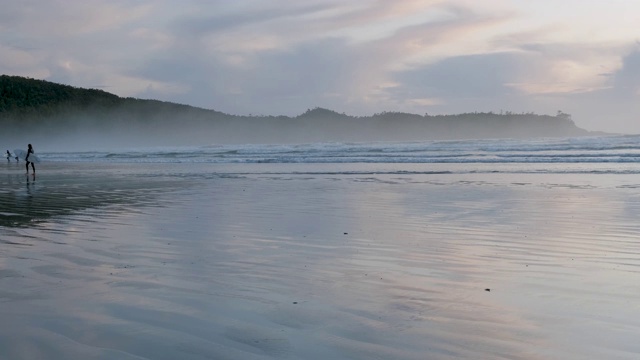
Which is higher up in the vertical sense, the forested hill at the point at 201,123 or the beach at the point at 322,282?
the forested hill at the point at 201,123

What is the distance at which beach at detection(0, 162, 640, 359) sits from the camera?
143 inches

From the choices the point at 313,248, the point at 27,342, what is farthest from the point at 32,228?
the point at 27,342

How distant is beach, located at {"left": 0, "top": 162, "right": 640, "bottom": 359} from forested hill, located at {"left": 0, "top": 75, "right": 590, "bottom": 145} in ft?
269

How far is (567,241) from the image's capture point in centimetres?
724

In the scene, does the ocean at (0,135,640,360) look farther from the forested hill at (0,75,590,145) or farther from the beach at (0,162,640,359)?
the forested hill at (0,75,590,145)

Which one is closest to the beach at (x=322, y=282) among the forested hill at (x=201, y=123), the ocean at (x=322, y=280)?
the ocean at (x=322, y=280)

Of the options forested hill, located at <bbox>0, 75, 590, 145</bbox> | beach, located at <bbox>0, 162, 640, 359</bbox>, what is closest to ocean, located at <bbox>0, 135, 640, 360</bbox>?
beach, located at <bbox>0, 162, 640, 359</bbox>

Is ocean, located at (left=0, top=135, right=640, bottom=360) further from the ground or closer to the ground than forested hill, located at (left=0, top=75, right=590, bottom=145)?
closer to the ground

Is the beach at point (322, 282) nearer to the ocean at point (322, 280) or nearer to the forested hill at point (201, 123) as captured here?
the ocean at point (322, 280)

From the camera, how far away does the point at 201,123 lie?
107125 mm

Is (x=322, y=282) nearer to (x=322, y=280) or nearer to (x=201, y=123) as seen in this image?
(x=322, y=280)

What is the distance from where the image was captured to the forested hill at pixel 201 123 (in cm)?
9325

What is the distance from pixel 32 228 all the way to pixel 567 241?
7.06 meters

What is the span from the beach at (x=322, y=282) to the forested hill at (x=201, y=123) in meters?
81.9
